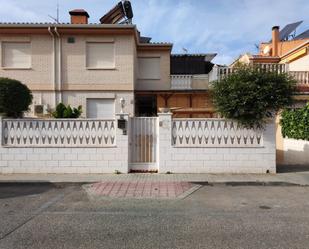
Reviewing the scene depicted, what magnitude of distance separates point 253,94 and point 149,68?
10.6 m

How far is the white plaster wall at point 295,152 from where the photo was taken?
13.0 metres

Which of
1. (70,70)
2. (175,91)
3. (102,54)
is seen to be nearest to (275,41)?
(175,91)

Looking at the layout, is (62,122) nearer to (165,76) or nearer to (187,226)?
(187,226)

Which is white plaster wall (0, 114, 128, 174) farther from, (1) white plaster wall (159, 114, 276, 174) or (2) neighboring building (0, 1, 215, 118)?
(2) neighboring building (0, 1, 215, 118)

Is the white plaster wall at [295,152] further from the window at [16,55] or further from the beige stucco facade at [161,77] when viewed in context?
the window at [16,55]

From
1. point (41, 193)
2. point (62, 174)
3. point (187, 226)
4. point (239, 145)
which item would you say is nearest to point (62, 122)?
point (62, 174)

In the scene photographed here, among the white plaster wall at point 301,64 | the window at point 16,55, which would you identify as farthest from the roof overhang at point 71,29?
the white plaster wall at point 301,64

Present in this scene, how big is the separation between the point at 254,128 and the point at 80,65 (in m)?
10.0

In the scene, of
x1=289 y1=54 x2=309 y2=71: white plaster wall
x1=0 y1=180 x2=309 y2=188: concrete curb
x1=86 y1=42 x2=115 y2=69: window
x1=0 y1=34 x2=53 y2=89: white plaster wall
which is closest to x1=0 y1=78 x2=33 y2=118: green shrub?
x1=0 y1=180 x2=309 y2=188: concrete curb

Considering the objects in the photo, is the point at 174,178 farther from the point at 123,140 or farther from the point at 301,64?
the point at 301,64

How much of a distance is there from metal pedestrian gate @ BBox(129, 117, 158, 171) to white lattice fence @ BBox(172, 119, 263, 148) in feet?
2.31

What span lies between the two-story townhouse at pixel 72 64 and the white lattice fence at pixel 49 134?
6591 mm

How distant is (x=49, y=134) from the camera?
411 inches

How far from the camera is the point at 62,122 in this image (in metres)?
10.5
